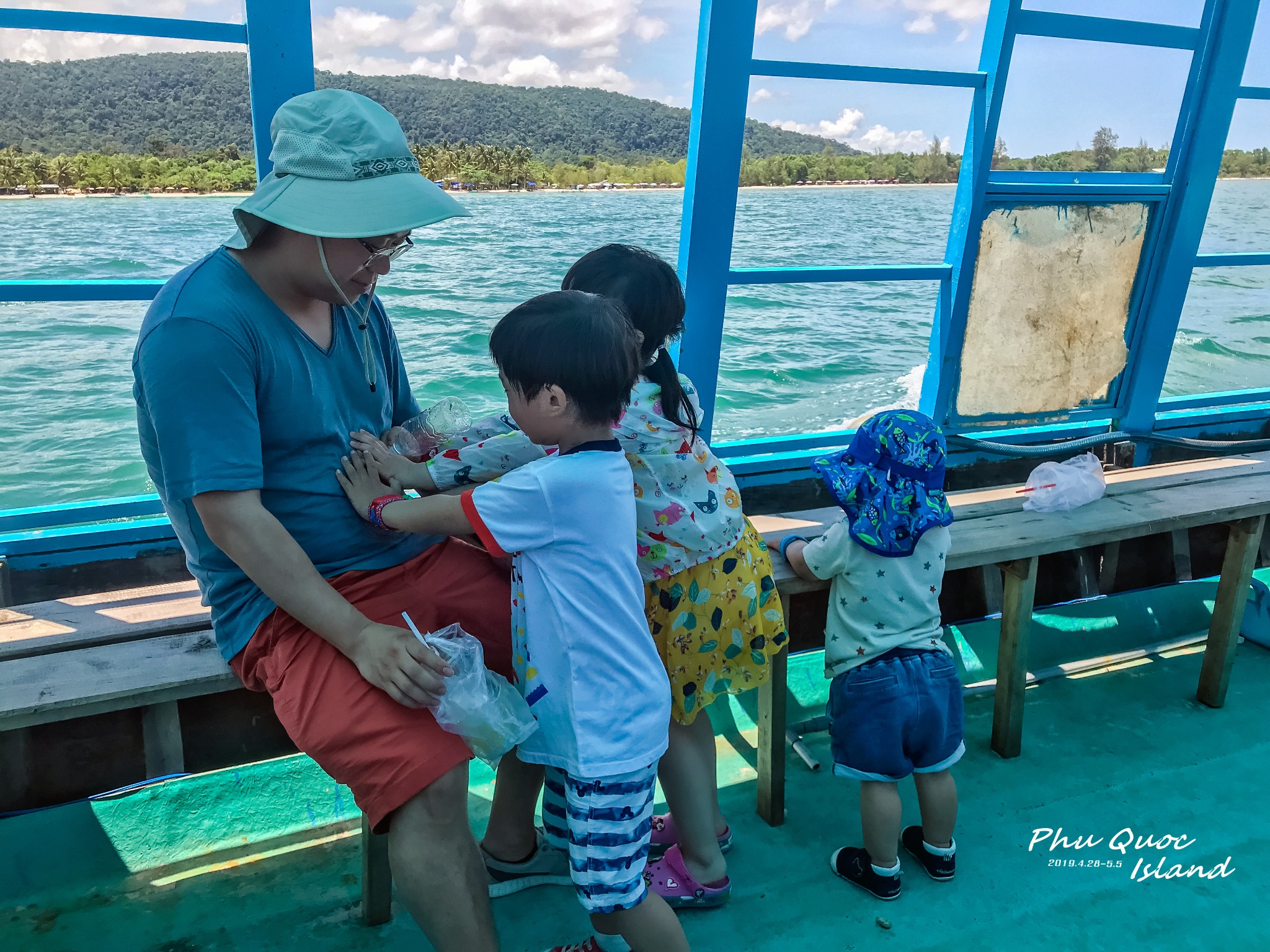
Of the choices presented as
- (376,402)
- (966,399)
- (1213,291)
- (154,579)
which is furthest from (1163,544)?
(1213,291)

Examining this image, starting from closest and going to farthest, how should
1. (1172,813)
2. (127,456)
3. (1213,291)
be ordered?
(1172,813), (127,456), (1213,291)

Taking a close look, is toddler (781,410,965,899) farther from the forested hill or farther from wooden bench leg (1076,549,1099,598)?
wooden bench leg (1076,549,1099,598)

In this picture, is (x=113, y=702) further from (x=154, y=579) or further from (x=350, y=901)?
(x=154, y=579)

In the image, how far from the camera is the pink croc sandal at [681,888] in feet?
6.22

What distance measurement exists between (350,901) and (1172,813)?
6.66 ft

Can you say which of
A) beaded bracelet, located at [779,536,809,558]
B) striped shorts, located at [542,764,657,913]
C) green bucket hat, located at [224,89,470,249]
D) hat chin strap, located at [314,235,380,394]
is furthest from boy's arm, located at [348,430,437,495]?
beaded bracelet, located at [779,536,809,558]

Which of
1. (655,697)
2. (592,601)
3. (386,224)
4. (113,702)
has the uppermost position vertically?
(386,224)

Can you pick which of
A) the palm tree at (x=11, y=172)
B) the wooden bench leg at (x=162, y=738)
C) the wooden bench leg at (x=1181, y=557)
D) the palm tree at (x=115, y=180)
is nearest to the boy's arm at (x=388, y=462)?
the wooden bench leg at (x=162, y=738)

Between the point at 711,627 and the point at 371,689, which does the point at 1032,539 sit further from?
the point at 371,689

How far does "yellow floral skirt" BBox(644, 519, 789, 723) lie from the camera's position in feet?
5.95

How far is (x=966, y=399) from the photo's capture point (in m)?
3.38

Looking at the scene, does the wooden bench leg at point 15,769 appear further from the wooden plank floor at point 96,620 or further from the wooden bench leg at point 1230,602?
the wooden bench leg at point 1230,602

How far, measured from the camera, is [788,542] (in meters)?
2.29

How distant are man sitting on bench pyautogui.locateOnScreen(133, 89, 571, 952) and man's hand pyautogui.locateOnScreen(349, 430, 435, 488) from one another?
0.03 metres
